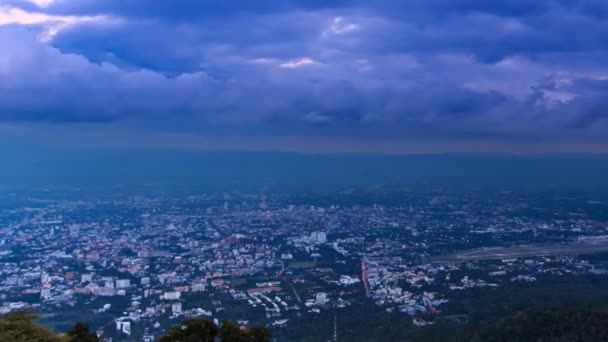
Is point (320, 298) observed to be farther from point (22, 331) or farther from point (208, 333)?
point (22, 331)

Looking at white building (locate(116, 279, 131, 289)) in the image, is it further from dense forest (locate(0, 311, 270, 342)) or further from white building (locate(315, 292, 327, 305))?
dense forest (locate(0, 311, 270, 342))

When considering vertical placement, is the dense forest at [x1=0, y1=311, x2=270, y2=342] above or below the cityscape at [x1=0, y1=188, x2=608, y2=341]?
A: above

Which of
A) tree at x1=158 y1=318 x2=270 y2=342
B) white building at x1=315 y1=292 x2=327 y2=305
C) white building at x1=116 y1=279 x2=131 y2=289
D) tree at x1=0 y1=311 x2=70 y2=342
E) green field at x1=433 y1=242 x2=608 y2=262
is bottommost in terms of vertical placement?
white building at x1=315 y1=292 x2=327 y2=305

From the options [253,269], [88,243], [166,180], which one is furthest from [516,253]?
[166,180]

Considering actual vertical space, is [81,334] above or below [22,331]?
below

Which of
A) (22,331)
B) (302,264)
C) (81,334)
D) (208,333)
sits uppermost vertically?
(22,331)

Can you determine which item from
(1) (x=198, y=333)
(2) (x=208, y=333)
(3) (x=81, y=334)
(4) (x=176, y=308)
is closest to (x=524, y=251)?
(4) (x=176, y=308)

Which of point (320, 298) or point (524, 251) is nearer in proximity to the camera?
point (320, 298)

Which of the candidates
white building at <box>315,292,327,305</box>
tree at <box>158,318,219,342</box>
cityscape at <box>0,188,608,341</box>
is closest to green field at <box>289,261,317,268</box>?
cityscape at <box>0,188,608,341</box>

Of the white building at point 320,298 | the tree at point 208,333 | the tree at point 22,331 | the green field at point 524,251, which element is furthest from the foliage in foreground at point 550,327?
the green field at point 524,251

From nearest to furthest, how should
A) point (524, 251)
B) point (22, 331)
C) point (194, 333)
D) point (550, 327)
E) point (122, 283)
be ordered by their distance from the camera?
point (22, 331) < point (194, 333) < point (550, 327) < point (122, 283) < point (524, 251)

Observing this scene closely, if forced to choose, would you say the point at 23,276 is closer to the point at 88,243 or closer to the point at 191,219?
the point at 88,243
